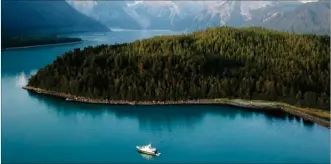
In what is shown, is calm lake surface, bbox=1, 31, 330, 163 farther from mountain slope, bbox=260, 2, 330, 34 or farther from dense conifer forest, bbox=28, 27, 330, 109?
mountain slope, bbox=260, 2, 330, 34

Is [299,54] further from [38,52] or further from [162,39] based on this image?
[38,52]

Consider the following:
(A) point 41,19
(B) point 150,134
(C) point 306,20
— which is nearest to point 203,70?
(B) point 150,134

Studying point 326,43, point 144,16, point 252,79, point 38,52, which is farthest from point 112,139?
point 144,16

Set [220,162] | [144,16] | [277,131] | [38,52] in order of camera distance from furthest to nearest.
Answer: [144,16]
[38,52]
[277,131]
[220,162]

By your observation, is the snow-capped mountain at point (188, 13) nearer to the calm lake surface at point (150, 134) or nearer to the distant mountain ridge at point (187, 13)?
the distant mountain ridge at point (187, 13)

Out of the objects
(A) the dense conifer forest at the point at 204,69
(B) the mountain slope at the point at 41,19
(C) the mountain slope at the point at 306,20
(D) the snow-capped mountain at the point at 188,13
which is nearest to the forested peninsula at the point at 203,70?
(A) the dense conifer forest at the point at 204,69

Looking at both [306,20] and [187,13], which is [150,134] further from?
[187,13]

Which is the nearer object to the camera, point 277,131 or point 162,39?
point 277,131
